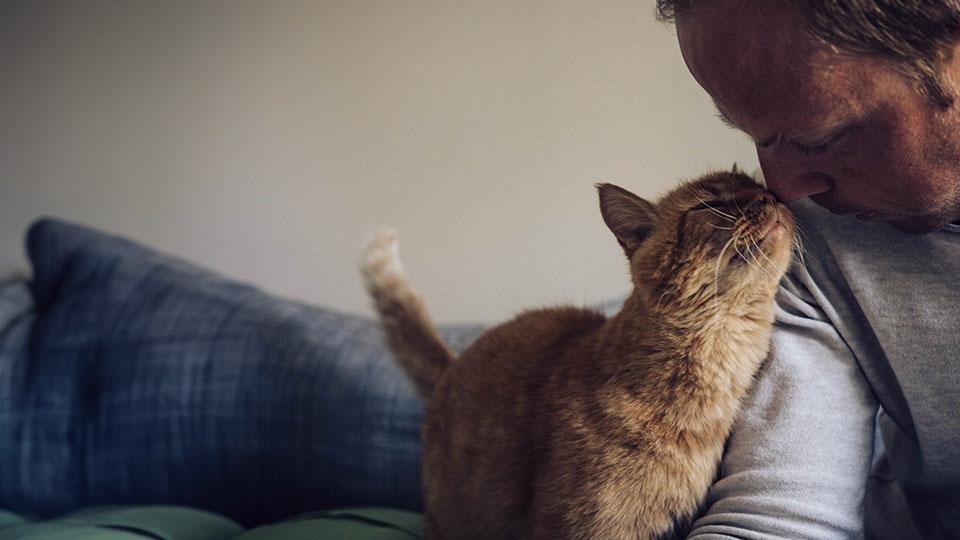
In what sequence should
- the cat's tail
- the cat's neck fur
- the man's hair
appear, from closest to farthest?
the man's hair < the cat's neck fur < the cat's tail

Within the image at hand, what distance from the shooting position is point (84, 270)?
1914 millimetres

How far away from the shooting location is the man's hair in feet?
2.41

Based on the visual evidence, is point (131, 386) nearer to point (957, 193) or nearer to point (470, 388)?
point (470, 388)

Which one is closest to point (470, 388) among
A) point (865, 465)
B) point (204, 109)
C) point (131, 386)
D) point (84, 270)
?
point (865, 465)

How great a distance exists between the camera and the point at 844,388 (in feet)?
3.10

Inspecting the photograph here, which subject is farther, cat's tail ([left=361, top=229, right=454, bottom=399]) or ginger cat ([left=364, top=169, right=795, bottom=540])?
cat's tail ([left=361, top=229, right=454, bottom=399])

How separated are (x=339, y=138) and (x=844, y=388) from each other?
4.63 feet

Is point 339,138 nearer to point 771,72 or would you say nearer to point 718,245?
point 718,245

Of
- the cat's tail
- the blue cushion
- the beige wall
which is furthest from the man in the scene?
the blue cushion

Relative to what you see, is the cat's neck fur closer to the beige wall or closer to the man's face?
the man's face

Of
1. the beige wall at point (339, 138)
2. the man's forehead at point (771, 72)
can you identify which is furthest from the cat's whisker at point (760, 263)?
the beige wall at point (339, 138)

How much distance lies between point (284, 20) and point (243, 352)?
0.83 meters

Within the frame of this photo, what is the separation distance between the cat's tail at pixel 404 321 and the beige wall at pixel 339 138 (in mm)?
401

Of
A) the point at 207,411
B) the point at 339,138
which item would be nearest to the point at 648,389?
the point at 207,411
